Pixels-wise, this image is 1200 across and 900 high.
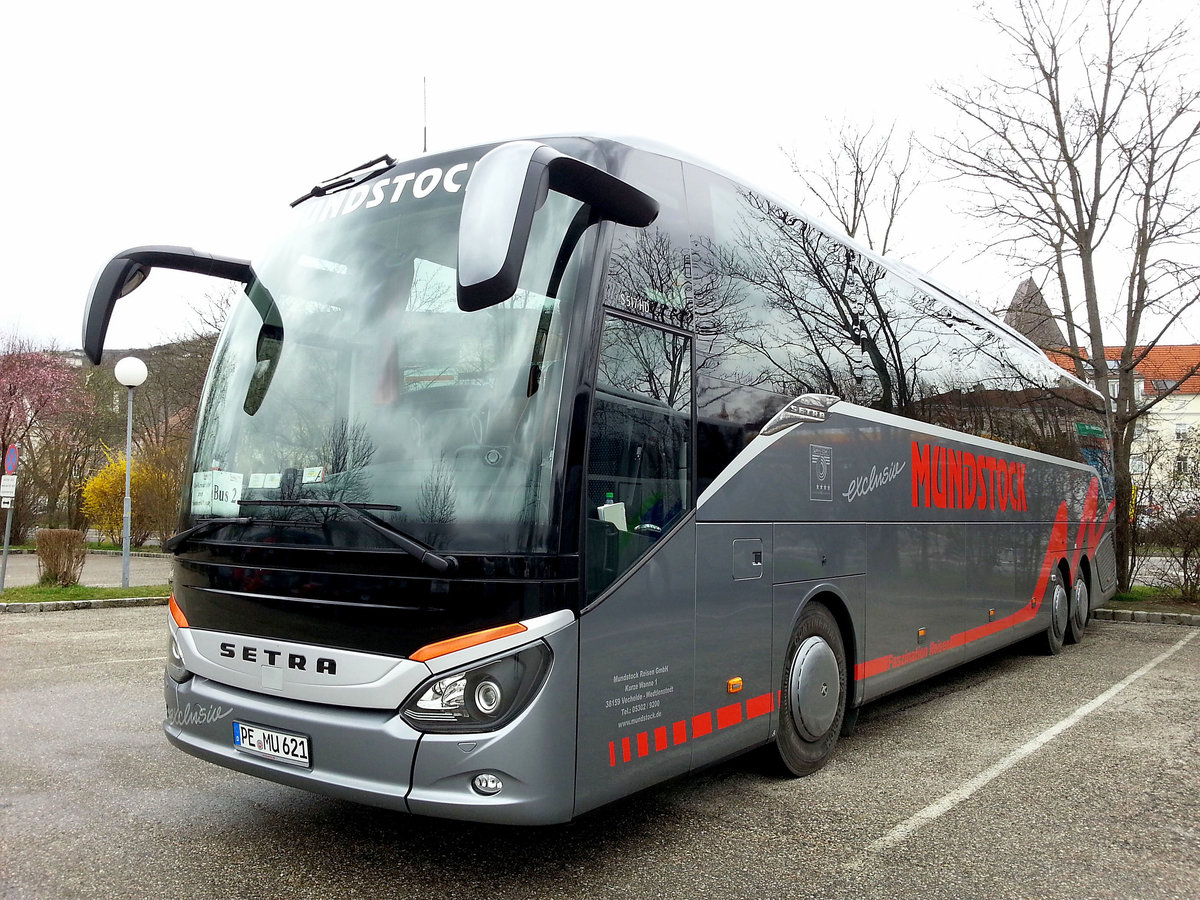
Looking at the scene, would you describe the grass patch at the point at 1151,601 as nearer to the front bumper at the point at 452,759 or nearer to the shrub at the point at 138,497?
the front bumper at the point at 452,759

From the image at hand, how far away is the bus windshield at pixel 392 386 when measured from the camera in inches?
143

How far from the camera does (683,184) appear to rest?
4734 millimetres

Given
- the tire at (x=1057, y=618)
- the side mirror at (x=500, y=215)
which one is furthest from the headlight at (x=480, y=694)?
the tire at (x=1057, y=618)

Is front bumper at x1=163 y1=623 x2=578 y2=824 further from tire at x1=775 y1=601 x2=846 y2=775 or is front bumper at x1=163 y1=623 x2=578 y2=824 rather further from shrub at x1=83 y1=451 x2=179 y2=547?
shrub at x1=83 y1=451 x2=179 y2=547

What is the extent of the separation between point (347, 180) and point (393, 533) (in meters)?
1.95

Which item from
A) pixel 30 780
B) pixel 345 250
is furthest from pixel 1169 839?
pixel 30 780

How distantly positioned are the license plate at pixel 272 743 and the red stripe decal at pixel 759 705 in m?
2.22

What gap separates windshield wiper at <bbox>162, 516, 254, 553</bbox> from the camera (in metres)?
4.08

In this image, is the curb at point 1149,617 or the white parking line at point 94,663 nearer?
the white parking line at point 94,663

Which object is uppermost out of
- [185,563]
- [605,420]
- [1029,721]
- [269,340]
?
[269,340]

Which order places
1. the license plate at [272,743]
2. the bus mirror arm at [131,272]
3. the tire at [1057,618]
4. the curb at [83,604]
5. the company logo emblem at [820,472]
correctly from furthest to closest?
the curb at [83,604] → the tire at [1057,618] → the company logo emblem at [820,472] → the bus mirror arm at [131,272] → the license plate at [272,743]

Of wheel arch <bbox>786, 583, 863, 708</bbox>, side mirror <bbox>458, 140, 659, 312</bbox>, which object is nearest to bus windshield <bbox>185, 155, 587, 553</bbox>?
side mirror <bbox>458, 140, 659, 312</bbox>

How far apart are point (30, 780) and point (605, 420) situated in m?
4.00

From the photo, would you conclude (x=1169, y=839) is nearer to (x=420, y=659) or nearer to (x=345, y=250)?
(x=420, y=659)
